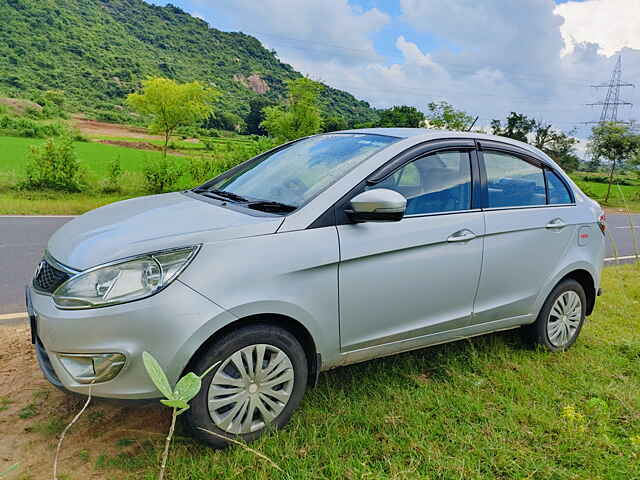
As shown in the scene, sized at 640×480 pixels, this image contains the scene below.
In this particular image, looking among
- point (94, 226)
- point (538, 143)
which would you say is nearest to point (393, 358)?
point (94, 226)

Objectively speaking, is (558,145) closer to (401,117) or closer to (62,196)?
(401,117)

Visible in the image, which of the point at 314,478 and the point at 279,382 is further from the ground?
the point at 279,382

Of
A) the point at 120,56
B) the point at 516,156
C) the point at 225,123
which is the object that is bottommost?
the point at 516,156

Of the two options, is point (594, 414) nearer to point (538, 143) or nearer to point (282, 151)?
point (282, 151)

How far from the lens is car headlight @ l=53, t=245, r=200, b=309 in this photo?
213 centimetres

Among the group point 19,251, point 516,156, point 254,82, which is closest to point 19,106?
point 254,82

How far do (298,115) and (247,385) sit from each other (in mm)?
17929

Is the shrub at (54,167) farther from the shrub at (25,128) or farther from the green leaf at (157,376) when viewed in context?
the shrub at (25,128)

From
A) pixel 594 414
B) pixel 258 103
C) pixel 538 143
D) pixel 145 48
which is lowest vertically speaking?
pixel 594 414

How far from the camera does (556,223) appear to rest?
3.62 meters

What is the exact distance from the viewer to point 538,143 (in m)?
44.2

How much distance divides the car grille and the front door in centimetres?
135

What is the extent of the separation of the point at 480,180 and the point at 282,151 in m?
1.43

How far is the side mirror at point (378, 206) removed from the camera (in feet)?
8.32
